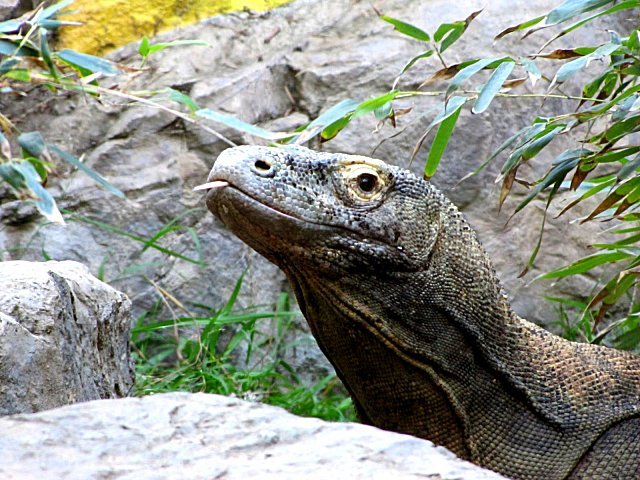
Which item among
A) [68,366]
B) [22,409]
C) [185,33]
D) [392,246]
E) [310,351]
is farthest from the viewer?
[185,33]

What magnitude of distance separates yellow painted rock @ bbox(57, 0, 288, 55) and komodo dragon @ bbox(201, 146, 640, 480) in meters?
2.90

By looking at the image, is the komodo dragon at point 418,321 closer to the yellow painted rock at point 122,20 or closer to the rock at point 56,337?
the rock at point 56,337

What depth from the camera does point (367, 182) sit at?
3061 mm

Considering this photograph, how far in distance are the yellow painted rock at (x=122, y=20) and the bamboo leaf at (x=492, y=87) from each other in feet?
9.24

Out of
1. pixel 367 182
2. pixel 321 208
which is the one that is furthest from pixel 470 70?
pixel 321 208

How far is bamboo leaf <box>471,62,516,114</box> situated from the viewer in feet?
10.4

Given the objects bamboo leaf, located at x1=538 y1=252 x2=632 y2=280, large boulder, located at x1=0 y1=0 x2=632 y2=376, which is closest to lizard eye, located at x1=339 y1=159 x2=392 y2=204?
bamboo leaf, located at x1=538 y1=252 x2=632 y2=280

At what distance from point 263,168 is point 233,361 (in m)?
2.24

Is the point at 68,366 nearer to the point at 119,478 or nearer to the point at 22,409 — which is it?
the point at 22,409

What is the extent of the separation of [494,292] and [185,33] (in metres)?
3.02

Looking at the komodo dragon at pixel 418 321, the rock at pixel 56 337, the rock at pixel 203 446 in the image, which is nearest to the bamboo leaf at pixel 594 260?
the komodo dragon at pixel 418 321

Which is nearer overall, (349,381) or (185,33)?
(349,381)

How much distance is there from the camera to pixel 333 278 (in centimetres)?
296

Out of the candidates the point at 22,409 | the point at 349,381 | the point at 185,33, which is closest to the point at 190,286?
the point at 185,33
